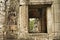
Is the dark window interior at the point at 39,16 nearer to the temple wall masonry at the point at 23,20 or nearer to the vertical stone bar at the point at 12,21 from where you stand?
the temple wall masonry at the point at 23,20

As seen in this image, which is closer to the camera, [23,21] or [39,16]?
[23,21]

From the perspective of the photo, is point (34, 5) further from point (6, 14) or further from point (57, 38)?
point (57, 38)

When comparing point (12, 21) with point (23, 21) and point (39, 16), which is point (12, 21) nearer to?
point (23, 21)

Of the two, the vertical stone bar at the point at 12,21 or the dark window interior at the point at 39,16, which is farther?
the dark window interior at the point at 39,16

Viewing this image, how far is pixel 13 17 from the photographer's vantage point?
3.84 meters

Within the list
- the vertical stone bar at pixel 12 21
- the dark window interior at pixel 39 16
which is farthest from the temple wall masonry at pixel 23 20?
the dark window interior at pixel 39 16

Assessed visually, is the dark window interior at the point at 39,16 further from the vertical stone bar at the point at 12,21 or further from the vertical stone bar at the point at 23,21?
the vertical stone bar at the point at 12,21

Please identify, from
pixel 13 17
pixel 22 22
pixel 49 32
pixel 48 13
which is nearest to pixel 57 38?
pixel 49 32

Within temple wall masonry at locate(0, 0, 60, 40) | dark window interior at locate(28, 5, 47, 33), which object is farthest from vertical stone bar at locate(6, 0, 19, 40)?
dark window interior at locate(28, 5, 47, 33)

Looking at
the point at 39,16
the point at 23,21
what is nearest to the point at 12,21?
the point at 23,21

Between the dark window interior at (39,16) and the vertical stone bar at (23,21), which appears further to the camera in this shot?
the dark window interior at (39,16)

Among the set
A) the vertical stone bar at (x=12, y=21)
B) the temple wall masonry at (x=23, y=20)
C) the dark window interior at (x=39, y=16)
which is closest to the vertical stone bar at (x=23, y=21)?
the temple wall masonry at (x=23, y=20)

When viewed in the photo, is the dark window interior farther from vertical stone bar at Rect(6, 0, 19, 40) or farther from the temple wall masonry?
vertical stone bar at Rect(6, 0, 19, 40)

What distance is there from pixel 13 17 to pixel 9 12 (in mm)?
188
